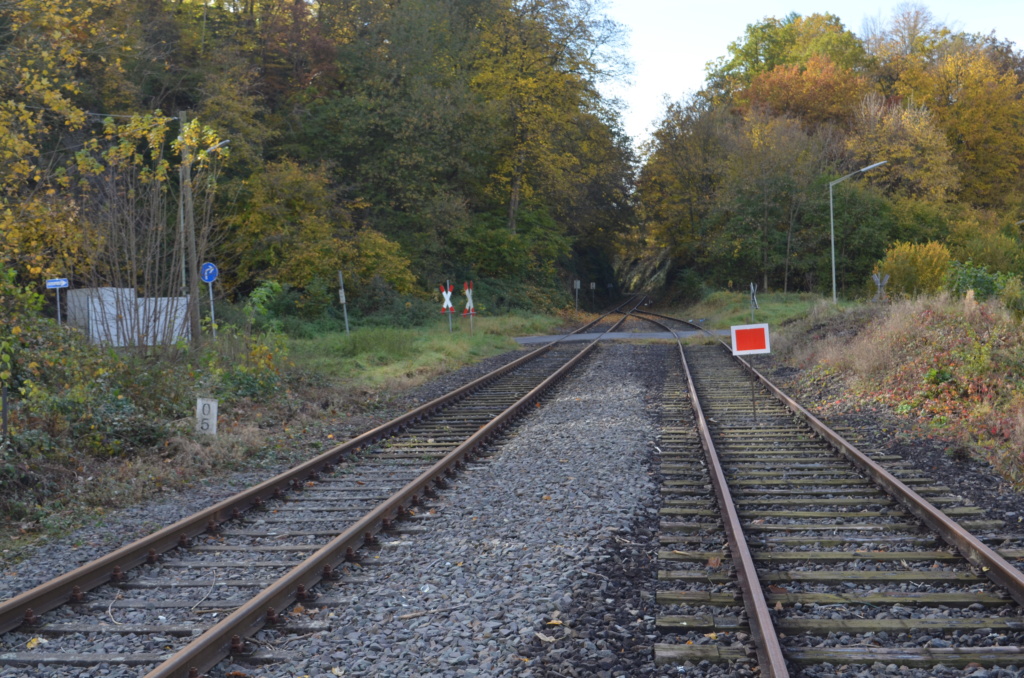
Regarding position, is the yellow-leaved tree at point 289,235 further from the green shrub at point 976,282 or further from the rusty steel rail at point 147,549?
the rusty steel rail at point 147,549

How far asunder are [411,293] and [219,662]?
3203cm

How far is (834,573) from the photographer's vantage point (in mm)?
5852

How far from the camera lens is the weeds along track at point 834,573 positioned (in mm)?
4652

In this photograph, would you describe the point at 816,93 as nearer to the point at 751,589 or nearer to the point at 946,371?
the point at 946,371

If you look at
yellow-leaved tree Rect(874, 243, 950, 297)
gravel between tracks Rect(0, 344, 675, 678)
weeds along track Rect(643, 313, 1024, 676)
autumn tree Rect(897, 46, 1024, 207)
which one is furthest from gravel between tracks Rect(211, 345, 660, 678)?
autumn tree Rect(897, 46, 1024, 207)

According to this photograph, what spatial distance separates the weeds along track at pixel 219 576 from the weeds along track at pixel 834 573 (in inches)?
93.9

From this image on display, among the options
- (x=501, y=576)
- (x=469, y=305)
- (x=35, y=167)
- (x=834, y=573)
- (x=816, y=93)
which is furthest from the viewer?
(x=816, y=93)

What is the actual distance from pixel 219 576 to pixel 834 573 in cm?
430

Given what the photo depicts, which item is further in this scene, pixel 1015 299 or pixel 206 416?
pixel 1015 299

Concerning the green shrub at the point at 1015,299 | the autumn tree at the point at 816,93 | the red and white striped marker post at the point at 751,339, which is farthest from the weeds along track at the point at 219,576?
the autumn tree at the point at 816,93

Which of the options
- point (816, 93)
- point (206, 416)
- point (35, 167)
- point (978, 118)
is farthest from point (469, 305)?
point (978, 118)

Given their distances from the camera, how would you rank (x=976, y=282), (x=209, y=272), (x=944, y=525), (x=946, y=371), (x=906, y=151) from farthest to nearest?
1. (x=906, y=151)
2. (x=209, y=272)
3. (x=976, y=282)
4. (x=946, y=371)
5. (x=944, y=525)

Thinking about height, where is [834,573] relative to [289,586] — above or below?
below

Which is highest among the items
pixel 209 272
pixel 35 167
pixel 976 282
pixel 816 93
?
pixel 816 93
